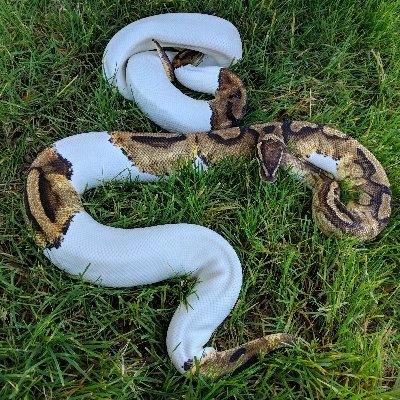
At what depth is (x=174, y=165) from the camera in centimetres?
481

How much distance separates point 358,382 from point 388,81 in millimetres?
3384

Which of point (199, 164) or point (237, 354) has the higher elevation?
point (199, 164)

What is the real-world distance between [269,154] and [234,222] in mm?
687

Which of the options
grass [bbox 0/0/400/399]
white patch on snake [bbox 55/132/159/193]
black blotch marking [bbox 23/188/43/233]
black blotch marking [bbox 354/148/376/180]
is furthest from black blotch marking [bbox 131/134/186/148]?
black blotch marking [bbox 354/148/376/180]

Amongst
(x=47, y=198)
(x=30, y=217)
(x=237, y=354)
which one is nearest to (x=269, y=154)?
(x=237, y=354)

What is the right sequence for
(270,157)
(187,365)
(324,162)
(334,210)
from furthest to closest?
(324,162)
(270,157)
(334,210)
(187,365)

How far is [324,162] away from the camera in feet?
17.1

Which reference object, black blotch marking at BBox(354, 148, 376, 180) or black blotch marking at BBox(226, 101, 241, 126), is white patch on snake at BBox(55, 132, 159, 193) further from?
black blotch marking at BBox(354, 148, 376, 180)

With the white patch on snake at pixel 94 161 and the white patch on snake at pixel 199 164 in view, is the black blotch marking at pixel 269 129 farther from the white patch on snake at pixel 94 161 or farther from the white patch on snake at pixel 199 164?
the white patch on snake at pixel 94 161

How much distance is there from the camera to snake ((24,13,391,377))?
3.98 meters

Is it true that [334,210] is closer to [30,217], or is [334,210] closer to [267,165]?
[267,165]

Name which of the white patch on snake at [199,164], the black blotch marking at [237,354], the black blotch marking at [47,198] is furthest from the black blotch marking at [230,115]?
the black blotch marking at [237,354]

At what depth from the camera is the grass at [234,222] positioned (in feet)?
12.3

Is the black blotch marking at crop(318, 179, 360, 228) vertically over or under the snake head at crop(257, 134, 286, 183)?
under
